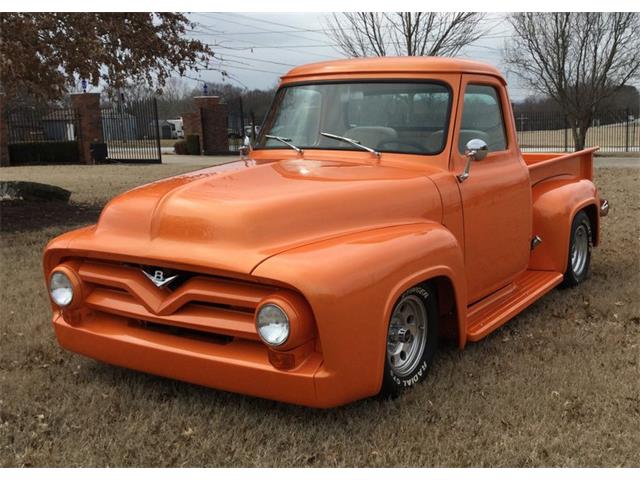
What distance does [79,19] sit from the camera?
969 cm

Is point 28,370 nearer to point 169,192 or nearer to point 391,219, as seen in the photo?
point 169,192

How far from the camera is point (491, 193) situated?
4.54 meters

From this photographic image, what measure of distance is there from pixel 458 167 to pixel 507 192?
59cm

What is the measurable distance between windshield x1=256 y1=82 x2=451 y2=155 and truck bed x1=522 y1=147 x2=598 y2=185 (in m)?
1.41

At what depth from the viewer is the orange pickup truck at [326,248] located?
10.1 feet

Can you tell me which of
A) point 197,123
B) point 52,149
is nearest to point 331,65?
point 52,149

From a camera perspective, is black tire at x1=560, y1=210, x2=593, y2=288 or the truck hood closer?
the truck hood

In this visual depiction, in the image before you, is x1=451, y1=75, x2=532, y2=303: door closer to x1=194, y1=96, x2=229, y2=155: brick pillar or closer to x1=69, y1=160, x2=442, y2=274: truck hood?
x1=69, y1=160, x2=442, y2=274: truck hood

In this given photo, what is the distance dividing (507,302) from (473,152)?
1168 mm

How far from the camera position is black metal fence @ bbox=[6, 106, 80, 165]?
81.7 feet

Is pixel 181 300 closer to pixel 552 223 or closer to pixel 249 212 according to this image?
pixel 249 212

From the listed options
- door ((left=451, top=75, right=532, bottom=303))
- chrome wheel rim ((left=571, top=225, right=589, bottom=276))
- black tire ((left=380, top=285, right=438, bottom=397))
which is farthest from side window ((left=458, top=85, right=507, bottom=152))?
chrome wheel rim ((left=571, top=225, right=589, bottom=276))

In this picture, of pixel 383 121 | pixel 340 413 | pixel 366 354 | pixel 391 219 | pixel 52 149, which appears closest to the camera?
pixel 366 354

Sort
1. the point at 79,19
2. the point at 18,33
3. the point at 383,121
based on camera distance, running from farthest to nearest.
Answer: the point at 79,19, the point at 18,33, the point at 383,121
